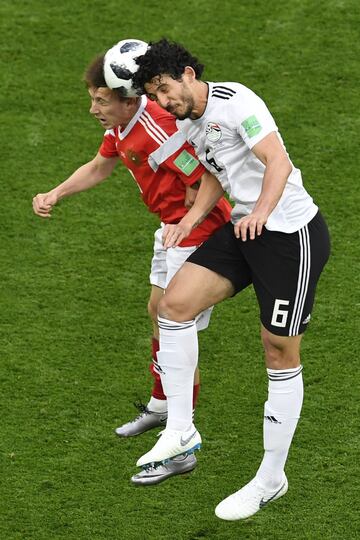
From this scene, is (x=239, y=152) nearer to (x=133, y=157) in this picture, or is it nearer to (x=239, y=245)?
(x=239, y=245)

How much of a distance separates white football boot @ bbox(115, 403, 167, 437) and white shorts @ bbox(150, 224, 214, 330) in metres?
0.72

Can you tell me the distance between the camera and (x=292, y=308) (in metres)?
6.80

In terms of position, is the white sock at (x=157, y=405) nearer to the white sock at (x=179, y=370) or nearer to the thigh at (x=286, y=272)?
the white sock at (x=179, y=370)

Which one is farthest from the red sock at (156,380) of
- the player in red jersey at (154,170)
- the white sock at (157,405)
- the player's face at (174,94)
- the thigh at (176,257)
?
the player's face at (174,94)

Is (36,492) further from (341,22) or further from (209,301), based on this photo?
(341,22)

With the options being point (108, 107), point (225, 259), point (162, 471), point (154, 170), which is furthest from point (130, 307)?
point (225, 259)

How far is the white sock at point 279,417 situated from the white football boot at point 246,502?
0.04m

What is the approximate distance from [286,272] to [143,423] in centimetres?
173

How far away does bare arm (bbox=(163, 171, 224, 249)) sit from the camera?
22.8 ft

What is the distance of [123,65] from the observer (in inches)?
273

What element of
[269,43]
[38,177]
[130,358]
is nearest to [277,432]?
[130,358]

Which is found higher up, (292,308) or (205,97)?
(205,97)

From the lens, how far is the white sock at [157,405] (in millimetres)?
8055

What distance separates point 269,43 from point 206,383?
13.2ft
